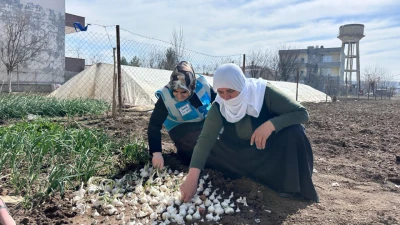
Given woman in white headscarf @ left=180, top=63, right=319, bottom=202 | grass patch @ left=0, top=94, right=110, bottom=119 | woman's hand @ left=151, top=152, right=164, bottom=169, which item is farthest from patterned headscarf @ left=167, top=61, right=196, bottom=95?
grass patch @ left=0, top=94, right=110, bottom=119

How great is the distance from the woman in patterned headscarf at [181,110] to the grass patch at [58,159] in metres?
0.20

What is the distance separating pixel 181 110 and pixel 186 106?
0.18 feet

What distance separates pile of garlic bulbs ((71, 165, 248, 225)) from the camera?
1894mm

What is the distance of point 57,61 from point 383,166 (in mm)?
25172

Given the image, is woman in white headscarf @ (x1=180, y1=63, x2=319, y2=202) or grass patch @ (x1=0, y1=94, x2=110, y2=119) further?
grass patch @ (x1=0, y1=94, x2=110, y2=119)

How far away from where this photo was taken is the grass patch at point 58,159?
2.05 m

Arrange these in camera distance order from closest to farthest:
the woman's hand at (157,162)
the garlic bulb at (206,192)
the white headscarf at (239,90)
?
the white headscarf at (239,90)
the garlic bulb at (206,192)
the woman's hand at (157,162)

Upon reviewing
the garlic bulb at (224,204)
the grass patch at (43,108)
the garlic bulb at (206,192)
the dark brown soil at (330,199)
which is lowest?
the dark brown soil at (330,199)

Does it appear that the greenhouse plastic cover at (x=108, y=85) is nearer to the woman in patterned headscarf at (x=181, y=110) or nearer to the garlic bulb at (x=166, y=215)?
the woman in patterned headscarf at (x=181, y=110)

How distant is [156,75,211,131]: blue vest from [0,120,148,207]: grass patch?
0.38 m

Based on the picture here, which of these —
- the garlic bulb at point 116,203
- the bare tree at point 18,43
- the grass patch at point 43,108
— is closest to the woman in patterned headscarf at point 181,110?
the garlic bulb at point 116,203

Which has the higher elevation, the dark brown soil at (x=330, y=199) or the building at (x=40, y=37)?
the building at (x=40, y=37)

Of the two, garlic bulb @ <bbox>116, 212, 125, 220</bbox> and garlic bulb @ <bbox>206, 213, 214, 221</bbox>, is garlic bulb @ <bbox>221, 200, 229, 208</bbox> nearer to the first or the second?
garlic bulb @ <bbox>206, 213, 214, 221</bbox>

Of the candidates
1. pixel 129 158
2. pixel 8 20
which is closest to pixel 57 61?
pixel 8 20
